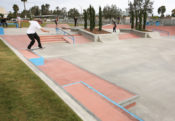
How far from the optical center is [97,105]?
361 centimetres

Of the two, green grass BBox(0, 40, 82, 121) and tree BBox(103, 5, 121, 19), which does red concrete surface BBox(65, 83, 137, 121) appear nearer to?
green grass BBox(0, 40, 82, 121)

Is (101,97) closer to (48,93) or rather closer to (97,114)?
(97,114)

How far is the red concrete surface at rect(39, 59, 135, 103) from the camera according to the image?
4.29 m

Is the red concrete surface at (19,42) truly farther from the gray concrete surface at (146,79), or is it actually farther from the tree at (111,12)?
the tree at (111,12)

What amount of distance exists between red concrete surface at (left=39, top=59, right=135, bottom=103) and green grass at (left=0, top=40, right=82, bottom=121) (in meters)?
0.91

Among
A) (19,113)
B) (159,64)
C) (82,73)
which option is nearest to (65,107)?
(19,113)

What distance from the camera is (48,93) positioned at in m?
3.99

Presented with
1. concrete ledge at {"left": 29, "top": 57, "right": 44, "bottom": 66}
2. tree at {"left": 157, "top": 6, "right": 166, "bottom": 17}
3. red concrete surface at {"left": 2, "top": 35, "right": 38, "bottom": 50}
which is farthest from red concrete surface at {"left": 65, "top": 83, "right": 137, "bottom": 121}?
tree at {"left": 157, "top": 6, "right": 166, "bottom": 17}

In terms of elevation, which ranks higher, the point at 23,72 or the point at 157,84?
the point at 23,72

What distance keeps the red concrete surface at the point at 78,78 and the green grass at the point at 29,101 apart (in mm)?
907

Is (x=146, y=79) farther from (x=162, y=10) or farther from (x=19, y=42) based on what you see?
(x=162, y=10)

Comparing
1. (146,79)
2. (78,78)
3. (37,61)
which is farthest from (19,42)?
(146,79)

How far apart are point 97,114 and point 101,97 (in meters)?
0.79

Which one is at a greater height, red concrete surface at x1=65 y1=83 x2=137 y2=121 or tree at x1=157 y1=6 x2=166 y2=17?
tree at x1=157 y1=6 x2=166 y2=17
